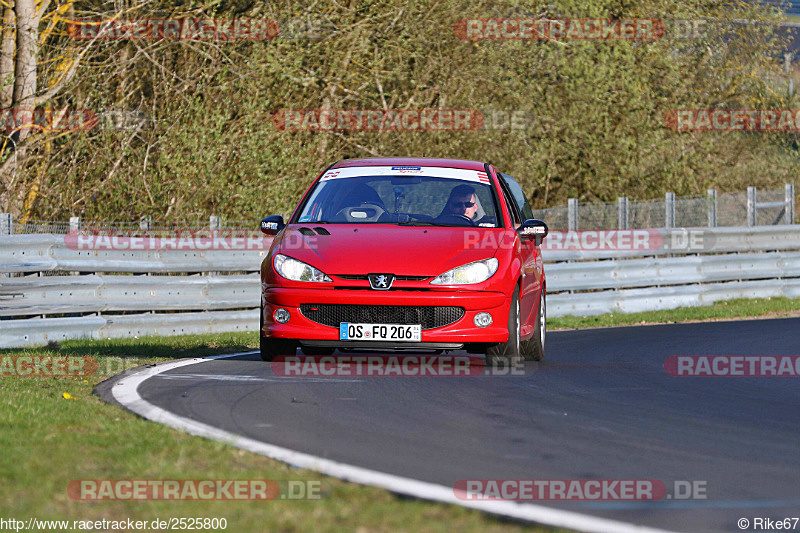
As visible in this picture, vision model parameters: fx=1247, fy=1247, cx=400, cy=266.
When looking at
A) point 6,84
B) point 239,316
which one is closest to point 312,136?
point 6,84

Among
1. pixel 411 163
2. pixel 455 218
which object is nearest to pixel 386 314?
pixel 455 218

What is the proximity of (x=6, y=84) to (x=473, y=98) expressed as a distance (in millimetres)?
9117

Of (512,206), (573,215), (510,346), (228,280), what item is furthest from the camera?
(573,215)

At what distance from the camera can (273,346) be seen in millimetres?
9977

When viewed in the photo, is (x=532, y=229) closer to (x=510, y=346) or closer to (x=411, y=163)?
(x=510, y=346)

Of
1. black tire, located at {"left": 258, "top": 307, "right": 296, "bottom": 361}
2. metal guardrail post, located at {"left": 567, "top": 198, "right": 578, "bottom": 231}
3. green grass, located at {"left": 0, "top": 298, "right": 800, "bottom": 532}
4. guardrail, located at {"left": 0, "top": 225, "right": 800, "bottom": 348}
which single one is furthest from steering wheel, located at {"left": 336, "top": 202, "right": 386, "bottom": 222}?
metal guardrail post, located at {"left": 567, "top": 198, "right": 578, "bottom": 231}

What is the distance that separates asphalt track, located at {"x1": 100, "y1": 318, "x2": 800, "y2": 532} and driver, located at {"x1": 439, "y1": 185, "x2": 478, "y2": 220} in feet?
4.67

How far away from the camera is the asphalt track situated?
18.0 ft

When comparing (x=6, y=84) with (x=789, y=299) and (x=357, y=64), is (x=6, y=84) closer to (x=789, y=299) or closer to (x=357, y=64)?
(x=357, y=64)

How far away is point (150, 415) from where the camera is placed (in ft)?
24.0

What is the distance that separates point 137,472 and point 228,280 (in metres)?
9.23

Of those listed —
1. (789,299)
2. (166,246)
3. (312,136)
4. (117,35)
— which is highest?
(117,35)

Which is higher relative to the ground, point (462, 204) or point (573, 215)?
point (462, 204)

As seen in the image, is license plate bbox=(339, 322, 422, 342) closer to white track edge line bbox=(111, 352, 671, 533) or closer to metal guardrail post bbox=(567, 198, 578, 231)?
white track edge line bbox=(111, 352, 671, 533)
